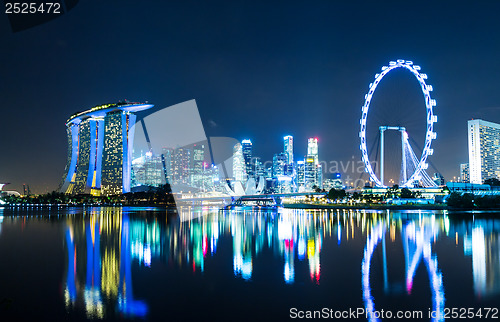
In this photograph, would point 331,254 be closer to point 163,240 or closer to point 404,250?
point 404,250

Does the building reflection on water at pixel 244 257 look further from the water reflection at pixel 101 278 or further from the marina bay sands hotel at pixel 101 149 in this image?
the marina bay sands hotel at pixel 101 149

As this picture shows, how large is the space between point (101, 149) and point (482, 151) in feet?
353

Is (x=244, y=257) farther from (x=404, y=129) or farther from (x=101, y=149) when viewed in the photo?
(x=101, y=149)

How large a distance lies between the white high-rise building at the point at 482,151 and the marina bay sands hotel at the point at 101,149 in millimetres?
94298

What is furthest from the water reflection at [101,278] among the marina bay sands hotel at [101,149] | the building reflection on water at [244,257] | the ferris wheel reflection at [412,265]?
the marina bay sands hotel at [101,149]

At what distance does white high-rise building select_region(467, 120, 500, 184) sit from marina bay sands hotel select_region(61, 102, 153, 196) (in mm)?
94298

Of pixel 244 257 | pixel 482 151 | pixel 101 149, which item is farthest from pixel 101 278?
pixel 482 151

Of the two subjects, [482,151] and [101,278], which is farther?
[482,151]

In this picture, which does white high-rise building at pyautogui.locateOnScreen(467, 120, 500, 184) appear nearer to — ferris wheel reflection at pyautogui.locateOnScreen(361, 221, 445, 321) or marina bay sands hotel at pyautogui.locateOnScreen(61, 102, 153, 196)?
marina bay sands hotel at pyautogui.locateOnScreen(61, 102, 153, 196)

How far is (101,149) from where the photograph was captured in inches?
4193

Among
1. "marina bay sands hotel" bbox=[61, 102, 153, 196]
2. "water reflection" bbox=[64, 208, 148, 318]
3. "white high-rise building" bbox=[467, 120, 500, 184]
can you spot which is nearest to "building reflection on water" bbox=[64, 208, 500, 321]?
"water reflection" bbox=[64, 208, 148, 318]

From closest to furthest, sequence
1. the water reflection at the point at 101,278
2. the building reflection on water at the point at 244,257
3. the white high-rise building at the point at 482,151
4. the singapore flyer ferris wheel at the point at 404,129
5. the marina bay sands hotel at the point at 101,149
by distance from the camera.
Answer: the water reflection at the point at 101,278, the building reflection on water at the point at 244,257, the singapore flyer ferris wheel at the point at 404,129, the marina bay sands hotel at the point at 101,149, the white high-rise building at the point at 482,151

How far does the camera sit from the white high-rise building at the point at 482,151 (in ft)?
405

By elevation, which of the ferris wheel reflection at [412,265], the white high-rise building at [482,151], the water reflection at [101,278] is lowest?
the ferris wheel reflection at [412,265]
